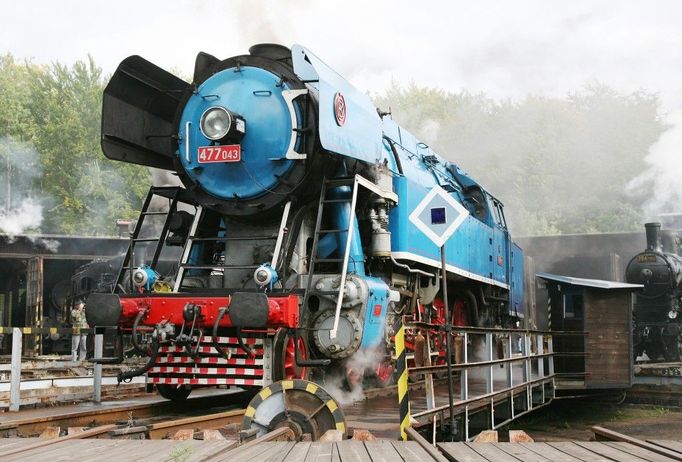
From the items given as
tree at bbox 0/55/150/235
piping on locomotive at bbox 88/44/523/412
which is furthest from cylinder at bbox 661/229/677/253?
tree at bbox 0/55/150/235

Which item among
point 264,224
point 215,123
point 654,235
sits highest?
point 654,235

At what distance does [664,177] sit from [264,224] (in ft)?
117

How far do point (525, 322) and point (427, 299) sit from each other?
937 cm

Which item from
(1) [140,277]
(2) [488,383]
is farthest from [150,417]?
(2) [488,383]

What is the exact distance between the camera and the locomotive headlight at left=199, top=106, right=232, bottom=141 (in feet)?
25.6

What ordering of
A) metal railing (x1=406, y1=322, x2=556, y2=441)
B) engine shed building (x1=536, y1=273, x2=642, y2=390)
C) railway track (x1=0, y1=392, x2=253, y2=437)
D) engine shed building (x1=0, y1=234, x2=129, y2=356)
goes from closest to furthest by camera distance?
railway track (x1=0, y1=392, x2=253, y2=437), metal railing (x1=406, y1=322, x2=556, y2=441), engine shed building (x1=536, y1=273, x2=642, y2=390), engine shed building (x1=0, y1=234, x2=129, y2=356)

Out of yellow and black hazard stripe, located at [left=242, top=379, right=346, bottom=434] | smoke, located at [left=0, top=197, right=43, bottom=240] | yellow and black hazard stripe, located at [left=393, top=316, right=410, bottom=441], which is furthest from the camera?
smoke, located at [left=0, top=197, right=43, bottom=240]

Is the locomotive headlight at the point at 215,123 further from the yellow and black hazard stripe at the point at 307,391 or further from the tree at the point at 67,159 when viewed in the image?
the tree at the point at 67,159

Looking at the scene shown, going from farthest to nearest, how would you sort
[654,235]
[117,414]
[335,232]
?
[654,235] → [335,232] → [117,414]

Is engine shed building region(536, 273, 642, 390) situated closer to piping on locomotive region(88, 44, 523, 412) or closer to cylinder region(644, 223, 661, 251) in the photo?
piping on locomotive region(88, 44, 523, 412)

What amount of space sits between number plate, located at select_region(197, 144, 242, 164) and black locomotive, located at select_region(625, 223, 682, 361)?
15.6 meters

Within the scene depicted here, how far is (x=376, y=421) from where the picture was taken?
6750mm

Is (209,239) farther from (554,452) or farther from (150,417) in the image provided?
(554,452)

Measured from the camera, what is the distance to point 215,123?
26.0ft
